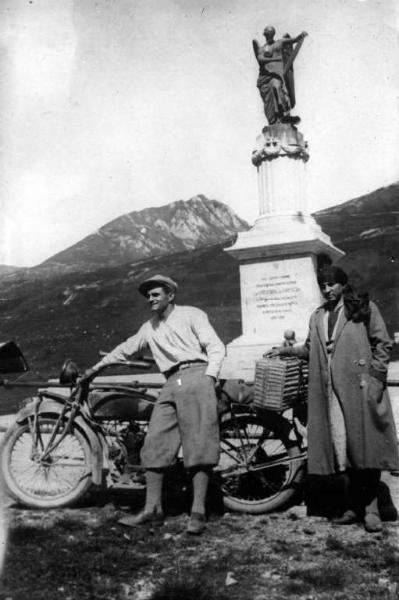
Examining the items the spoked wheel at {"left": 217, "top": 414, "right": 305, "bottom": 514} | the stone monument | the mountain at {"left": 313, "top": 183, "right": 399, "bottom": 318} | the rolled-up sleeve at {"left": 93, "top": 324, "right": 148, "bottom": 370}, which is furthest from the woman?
the mountain at {"left": 313, "top": 183, "right": 399, "bottom": 318}

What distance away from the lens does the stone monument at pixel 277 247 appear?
339 inches

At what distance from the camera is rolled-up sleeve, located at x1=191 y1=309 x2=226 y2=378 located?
4492 mm

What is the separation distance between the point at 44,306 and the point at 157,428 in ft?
108

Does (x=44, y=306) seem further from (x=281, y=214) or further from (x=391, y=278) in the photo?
(x=281, y=214)

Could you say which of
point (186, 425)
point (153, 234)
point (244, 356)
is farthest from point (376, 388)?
point (153, 234)

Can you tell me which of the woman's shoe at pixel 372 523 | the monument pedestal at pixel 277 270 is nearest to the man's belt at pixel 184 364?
the woman's shoe at pixel 372 523

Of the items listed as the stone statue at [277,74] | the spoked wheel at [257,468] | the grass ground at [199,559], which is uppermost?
the stone statue at [277,74]

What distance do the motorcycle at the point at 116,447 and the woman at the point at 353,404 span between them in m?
0.35

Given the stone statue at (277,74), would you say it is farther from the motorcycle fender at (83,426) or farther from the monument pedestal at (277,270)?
the motorcycle fender at (83,426)

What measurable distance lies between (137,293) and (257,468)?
101ft

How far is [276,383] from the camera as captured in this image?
4.33 metres

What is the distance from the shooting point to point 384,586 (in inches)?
122

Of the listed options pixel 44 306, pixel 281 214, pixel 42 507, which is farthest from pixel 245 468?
pixel 44 306

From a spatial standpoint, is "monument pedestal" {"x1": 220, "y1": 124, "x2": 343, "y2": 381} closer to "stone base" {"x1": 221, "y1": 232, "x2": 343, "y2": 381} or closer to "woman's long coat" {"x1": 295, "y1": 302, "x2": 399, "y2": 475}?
"stone base" {"x1": 221, "y1": 232, "x2": 343, "y2": 381}
